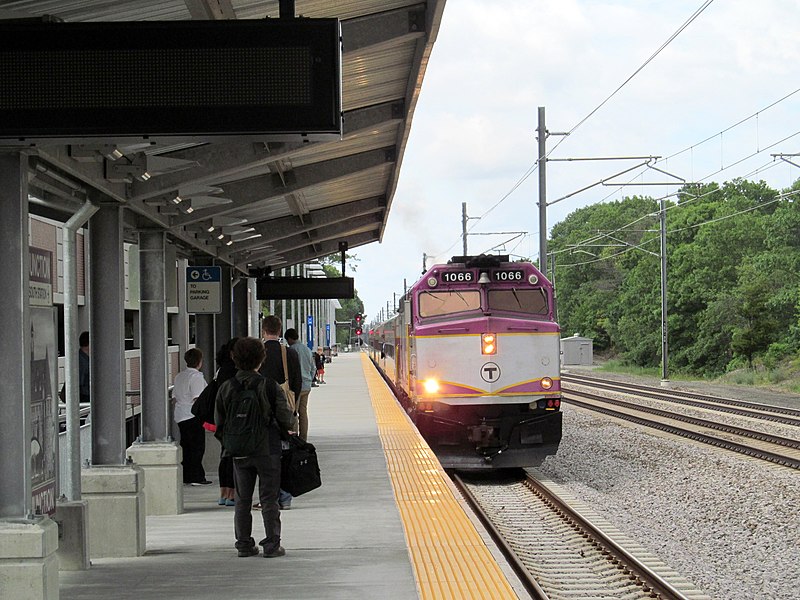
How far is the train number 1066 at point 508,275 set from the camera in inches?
643

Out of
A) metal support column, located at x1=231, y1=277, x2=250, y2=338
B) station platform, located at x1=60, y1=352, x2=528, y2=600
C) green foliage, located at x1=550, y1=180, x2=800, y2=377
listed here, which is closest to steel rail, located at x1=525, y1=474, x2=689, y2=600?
station platform, located at x1=60, y1=352, x2=528, y2=600

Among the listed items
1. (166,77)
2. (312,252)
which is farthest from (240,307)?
(166,77)

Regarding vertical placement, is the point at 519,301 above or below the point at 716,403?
above

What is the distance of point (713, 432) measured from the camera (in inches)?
866

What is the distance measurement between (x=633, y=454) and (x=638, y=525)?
22.0 ft

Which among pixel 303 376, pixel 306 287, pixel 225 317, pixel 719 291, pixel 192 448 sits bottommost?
pixel 192 448

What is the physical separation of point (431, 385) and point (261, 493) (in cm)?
773

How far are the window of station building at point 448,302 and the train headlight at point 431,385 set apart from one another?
1104mm

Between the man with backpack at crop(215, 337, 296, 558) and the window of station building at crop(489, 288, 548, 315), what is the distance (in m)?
8.45

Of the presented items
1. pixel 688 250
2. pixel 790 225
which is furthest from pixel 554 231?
pixel 790 225

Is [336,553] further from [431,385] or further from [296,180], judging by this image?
[431,385]

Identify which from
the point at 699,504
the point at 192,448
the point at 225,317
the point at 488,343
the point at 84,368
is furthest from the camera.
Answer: the point at 225,317

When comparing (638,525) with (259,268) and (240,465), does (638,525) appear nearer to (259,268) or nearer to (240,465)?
A: (240,465)

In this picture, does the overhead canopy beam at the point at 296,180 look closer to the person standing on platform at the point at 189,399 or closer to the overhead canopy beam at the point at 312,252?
the person standing on platform at the point at 189,399
